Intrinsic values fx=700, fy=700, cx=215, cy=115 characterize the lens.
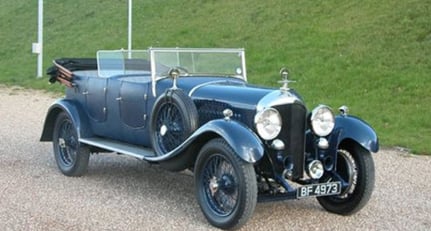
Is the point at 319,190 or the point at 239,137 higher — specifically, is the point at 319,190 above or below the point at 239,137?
below

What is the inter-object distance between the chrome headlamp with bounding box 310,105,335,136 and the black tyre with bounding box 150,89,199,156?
999mm

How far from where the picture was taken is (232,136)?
5.36 m

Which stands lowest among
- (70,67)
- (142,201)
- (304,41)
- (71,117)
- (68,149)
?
(142,201)

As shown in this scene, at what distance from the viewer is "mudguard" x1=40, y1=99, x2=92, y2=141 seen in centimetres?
747

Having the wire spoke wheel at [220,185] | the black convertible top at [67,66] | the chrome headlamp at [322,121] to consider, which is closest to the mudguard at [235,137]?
the wire spoke wheel at [220,185]

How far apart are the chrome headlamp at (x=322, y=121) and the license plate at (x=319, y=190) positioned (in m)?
0.46

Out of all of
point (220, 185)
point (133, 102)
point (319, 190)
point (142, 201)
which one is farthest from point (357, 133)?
point (133, 102)

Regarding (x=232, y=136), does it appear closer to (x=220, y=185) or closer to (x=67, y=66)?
(x=220, y=185)

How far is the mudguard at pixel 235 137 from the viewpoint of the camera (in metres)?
5.25

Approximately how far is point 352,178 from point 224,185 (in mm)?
1206

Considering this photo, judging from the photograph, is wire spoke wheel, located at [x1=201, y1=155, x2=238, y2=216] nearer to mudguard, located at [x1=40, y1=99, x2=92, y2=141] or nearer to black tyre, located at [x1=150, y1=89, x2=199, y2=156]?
black tyre, located at [x1=150, y1=89, x2=199, y2=156]

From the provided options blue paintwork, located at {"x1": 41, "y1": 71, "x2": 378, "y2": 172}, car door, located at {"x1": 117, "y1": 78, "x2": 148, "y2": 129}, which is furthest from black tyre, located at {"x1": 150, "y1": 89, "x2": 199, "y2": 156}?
car door, located at {"x1": 117, "y1": 78, "x2": 148, "y2": 129}

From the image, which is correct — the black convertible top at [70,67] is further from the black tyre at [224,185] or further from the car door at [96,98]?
the black tyre at [224,185]

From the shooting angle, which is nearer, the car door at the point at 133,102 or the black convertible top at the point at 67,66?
the car door at the point at 133,102
